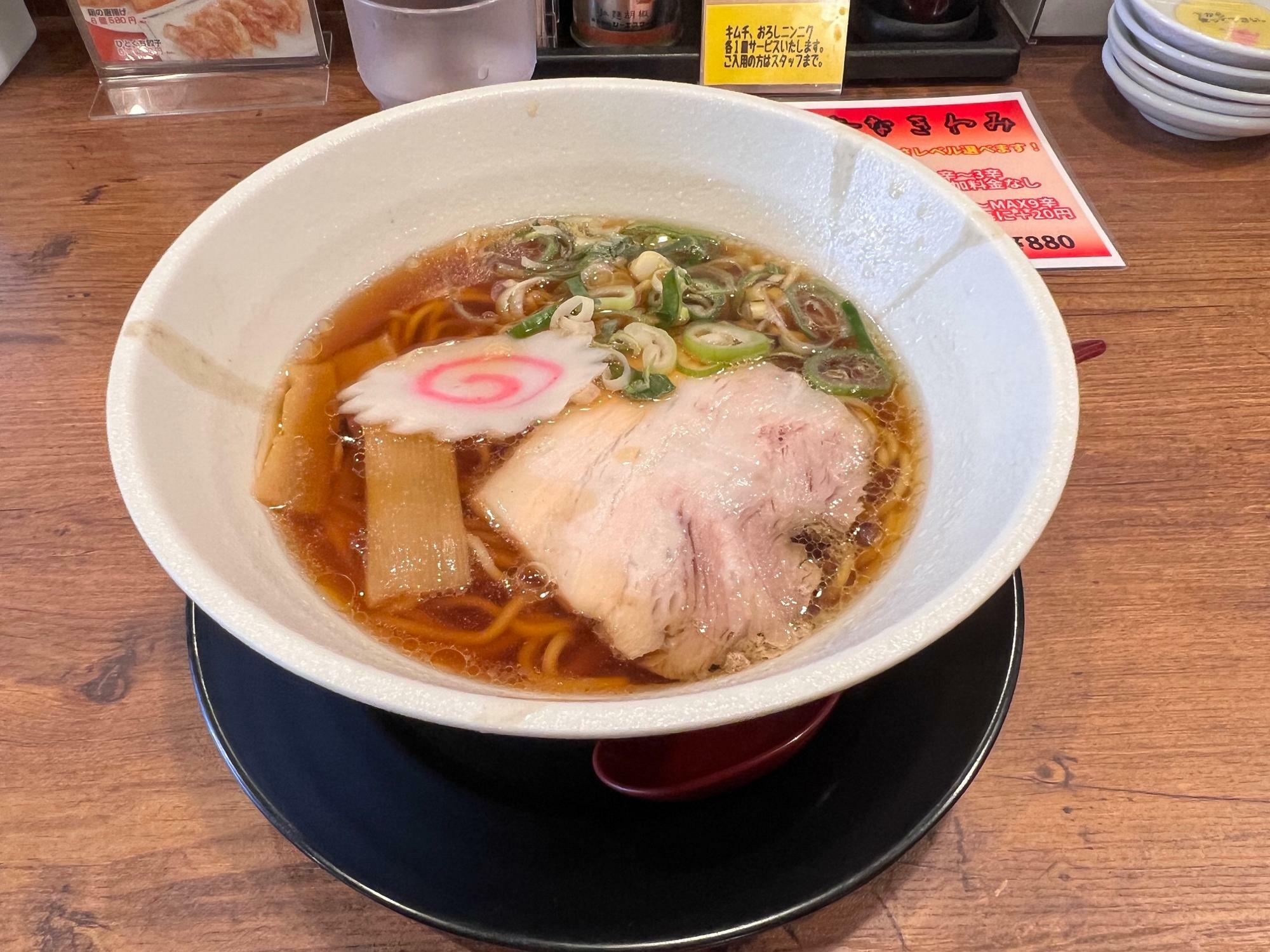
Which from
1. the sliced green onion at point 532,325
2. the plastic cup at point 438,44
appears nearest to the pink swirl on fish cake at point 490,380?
the sliced green onion at point 532,325

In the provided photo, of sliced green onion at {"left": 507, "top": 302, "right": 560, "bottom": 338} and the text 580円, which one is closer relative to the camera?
sliced green onion at {"left": 507, "top": 302, "right": 560, "bottom": 338}

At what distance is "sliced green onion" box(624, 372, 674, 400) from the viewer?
56.5 inches

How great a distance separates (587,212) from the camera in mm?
1653

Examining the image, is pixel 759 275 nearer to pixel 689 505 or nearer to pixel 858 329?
pixel 858 329

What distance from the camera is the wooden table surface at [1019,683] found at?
105 centimetres

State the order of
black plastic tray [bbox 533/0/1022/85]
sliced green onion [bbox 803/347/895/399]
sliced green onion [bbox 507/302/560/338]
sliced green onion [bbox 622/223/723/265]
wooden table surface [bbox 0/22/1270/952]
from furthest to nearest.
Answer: black plastic tray [bbox 533/0/1022/85]
sliced green onion [bbox 622/223/723/265]
sliced green onion [bbox 507/302/560/338]
sliced green onion [bbox 803/347/895/399]
wooden table surface [bbox 0/22/1270/952]

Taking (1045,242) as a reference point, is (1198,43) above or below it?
above

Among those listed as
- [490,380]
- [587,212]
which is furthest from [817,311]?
[490,380]

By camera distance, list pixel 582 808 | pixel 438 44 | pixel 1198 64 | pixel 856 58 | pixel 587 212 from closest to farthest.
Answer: pixel 582 808 < pixel 587 212 < pixel 438 44 < pixel 1198 64 < pixel 856 58

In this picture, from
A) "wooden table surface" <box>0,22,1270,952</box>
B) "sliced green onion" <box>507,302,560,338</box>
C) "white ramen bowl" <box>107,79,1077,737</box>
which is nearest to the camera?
"white ramen bowl" <box>107,79,1077,737</box>

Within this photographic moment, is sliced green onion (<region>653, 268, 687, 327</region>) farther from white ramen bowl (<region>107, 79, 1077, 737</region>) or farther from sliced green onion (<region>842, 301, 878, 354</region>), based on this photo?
sliced green onion (<region>842, 301, 878, 354</region>)

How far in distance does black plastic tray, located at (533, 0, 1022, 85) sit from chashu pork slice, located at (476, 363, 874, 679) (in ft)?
3.66

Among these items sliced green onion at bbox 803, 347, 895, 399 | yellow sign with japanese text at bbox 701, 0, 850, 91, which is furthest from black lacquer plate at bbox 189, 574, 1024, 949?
yellow sign with japanese text at bbox 701, 0, 850, 91

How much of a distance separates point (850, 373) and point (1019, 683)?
542 mm
